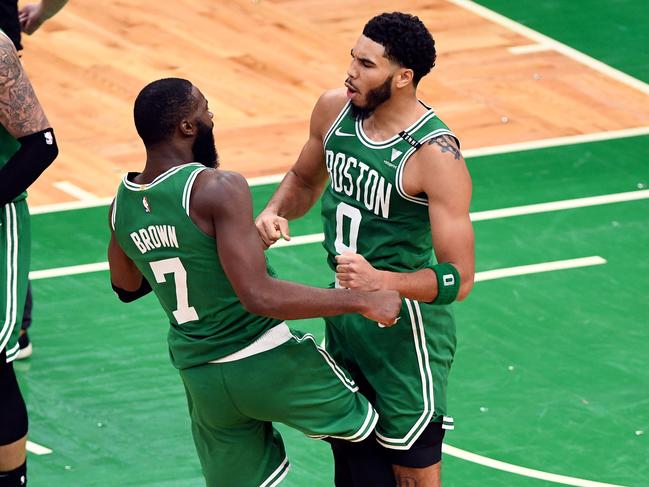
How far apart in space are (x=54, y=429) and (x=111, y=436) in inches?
11.9

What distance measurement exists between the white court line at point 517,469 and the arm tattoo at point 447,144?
2196 millimetres

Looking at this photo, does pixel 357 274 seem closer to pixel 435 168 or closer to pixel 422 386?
pixel 435 168

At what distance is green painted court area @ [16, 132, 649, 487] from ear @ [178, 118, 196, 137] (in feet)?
8.00

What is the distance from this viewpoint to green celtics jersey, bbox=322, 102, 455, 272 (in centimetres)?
615

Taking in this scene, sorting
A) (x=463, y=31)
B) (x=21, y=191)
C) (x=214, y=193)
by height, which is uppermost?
(x=214, y=193)

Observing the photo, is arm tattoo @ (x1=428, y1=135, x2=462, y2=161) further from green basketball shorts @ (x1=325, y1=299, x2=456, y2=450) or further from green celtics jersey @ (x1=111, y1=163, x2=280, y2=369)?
green celtics jersey @ (x1=111, y1=163, x2=280, y2=369)

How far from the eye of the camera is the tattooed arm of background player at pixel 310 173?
6.56 metres

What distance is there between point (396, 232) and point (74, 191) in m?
5.18

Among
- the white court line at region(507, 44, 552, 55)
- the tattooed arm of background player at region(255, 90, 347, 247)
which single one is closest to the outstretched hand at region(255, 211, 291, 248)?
the tattooed arm of background player at region(255, 90, 347, 247)

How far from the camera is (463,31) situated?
14.0 m

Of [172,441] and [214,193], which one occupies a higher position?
[214,193]

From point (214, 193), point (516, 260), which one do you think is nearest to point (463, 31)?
point (516, 260)

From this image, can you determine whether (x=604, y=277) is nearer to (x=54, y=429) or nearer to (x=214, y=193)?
(x=54, y=429)

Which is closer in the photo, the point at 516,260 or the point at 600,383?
the point at 600,383
